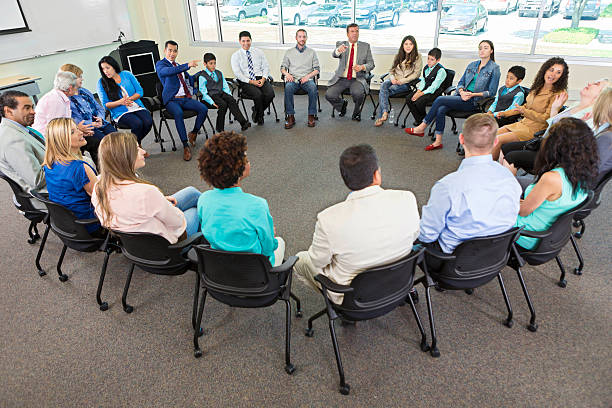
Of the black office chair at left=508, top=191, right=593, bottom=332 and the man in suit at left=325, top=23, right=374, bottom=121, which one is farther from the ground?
the man in suit at left=325, top=23, right=374, bottom=121

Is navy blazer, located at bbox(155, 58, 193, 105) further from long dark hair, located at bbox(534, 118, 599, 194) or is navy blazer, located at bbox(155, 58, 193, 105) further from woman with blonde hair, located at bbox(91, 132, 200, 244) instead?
long dark hair, located at bbox(534, 118, 599, 194)

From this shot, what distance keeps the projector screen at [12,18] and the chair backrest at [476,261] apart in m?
7.09

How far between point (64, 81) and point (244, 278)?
10.6 ft

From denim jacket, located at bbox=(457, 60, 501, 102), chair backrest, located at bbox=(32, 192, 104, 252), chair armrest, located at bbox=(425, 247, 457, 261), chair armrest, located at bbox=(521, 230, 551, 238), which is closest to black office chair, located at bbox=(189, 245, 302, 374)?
chair armrest, located at bbox=(425, 247, 457, 261)

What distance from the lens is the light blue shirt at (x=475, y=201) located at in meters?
1.95

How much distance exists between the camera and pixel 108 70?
437 cm

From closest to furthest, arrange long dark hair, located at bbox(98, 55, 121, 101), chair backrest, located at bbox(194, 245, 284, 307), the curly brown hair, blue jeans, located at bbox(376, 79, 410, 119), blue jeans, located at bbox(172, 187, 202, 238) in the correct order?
chair backrest, located at bbox(194, 245, 284, 307), the curly brown hair, blue jeans, located at bbox(172, 187, 202, 238), long dark hair, located at bbox(98, 55, 121, 101), blue jeans, located at bbox(376, 79, 410, 119)

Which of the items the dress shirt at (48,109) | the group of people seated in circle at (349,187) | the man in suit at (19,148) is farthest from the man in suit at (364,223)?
the dress shirt at (48,109)

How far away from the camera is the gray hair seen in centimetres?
372

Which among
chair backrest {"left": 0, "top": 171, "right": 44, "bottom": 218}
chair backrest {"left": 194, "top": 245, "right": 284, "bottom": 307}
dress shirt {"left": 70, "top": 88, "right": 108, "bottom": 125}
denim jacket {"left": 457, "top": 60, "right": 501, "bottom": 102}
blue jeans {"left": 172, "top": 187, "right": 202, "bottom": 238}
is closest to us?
chair backrest {"left": 194, "top": 245, "right": 284, "bottom": 307}

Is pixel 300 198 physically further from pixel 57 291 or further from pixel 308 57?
pixel 308 57

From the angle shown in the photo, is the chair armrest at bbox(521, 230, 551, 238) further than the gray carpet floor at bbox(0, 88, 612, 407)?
Yes

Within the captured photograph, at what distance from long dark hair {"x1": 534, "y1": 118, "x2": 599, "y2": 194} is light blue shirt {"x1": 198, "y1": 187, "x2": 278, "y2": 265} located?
1702 millimetres

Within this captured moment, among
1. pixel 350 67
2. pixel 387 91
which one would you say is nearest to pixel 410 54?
pixel 387 91
